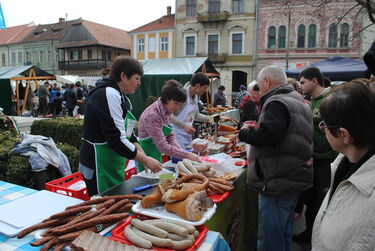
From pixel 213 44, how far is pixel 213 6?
374cm

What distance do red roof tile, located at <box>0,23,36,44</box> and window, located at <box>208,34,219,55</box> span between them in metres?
32.1

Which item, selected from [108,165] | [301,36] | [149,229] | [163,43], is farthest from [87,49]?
[149,229]

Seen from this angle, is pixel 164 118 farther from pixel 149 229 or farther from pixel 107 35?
pixel 107 35

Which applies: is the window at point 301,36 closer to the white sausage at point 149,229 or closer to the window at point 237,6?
the window at point 237,6

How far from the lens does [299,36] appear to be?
2634cm

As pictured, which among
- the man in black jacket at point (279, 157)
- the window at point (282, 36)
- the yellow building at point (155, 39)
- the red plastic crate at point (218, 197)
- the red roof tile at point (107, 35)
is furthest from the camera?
the red roof tile at point (107, 35)

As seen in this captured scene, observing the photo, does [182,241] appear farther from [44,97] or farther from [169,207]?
[44,97]

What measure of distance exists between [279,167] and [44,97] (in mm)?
15732

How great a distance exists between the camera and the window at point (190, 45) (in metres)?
30.6

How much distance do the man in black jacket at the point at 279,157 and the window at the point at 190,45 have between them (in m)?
29.0

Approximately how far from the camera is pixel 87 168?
2.64m

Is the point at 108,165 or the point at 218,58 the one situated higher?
the point at 218,58

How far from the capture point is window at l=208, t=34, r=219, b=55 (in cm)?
2955

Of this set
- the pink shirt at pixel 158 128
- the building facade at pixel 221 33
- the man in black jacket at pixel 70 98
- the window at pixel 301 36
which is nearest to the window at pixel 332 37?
the window at pixel 301 36
